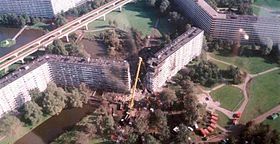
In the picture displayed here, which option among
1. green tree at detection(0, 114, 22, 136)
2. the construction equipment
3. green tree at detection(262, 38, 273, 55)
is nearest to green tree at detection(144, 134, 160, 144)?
the construction equipment

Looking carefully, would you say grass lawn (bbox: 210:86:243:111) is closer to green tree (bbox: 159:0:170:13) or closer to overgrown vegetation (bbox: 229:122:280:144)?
overgrown vegetation (bbox: 229:122:280:144)

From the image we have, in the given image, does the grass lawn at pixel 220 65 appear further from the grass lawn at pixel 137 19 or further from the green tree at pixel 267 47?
the grass lawn at pixel 137 19

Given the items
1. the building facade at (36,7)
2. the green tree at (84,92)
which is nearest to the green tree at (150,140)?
the green tree at (84,92)

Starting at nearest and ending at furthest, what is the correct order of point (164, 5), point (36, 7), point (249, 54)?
point (249, 54) → point (164, 5) → point (36, 7)

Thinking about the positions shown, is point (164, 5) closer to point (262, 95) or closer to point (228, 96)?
point (228, 96)

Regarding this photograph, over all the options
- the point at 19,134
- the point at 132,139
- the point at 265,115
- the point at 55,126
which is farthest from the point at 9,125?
the point at 265,115
